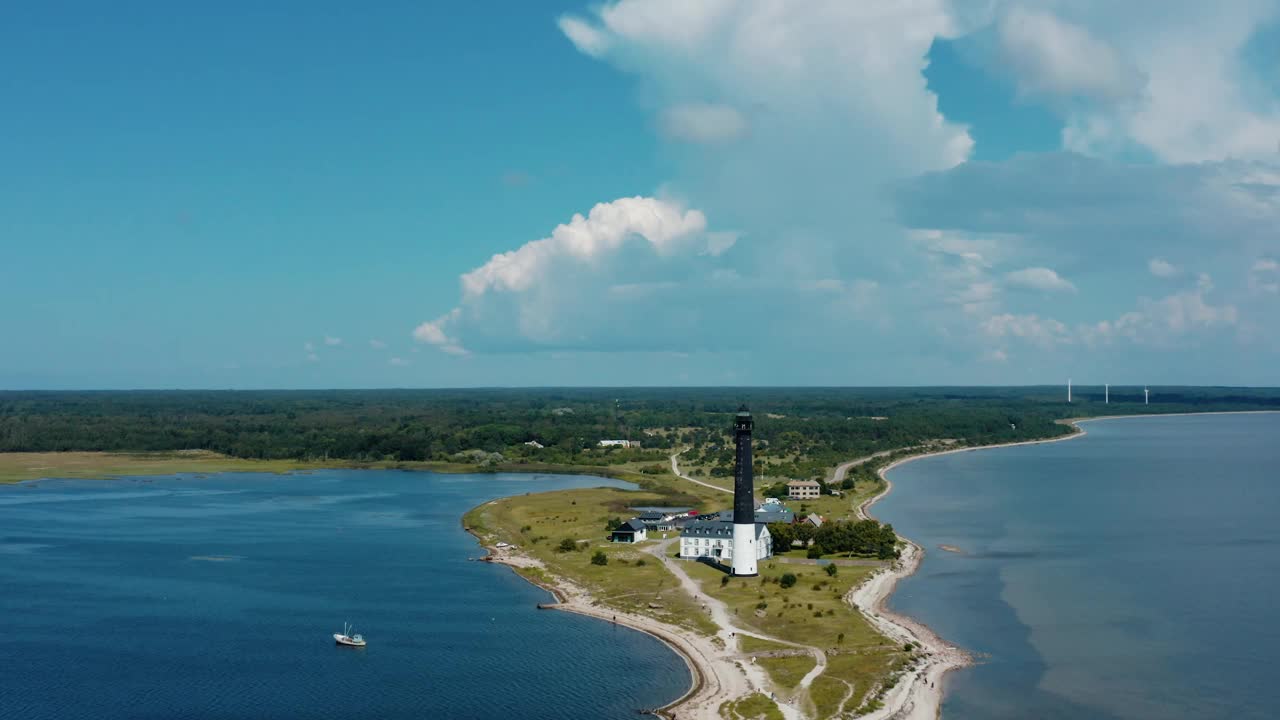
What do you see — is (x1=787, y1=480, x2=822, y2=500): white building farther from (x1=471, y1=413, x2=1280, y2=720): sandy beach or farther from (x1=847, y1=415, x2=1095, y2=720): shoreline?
(x1=471, y1=413, x2=1280, y2=720): sandy beach

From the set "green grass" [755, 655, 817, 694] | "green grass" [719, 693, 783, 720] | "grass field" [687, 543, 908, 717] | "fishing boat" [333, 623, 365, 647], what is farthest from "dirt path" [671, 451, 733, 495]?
"green grass" [719, 693, 783, 720]

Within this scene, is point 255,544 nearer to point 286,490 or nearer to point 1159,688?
point 286,490

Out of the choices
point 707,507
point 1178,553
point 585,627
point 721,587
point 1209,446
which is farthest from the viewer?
point 1209,446

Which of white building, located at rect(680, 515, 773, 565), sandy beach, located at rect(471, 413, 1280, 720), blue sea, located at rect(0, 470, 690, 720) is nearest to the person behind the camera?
sandy beach, located at rect(471, 413, 1280, 720)

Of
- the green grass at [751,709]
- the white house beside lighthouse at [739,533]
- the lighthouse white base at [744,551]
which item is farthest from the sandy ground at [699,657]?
the white house beside lighthouse at [739,533]

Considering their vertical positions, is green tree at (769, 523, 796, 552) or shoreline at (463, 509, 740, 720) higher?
green tree at (769, 523, 796, 552)

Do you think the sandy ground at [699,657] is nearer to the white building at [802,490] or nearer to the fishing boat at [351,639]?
the fishing boat at [351,639]

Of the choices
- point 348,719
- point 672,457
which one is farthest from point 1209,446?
point 348,719
